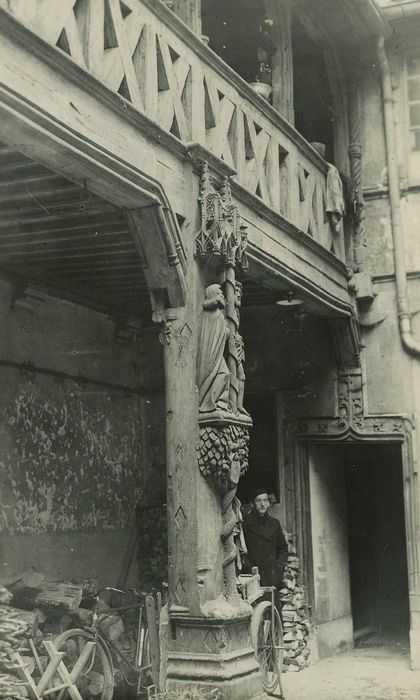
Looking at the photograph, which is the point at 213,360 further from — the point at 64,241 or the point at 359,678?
the point at 359,678

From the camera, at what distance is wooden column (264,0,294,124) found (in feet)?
31.6

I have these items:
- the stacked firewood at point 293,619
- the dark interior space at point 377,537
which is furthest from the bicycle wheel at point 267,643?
the dark interior space at point 377,537

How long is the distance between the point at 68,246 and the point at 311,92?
6.09 meters

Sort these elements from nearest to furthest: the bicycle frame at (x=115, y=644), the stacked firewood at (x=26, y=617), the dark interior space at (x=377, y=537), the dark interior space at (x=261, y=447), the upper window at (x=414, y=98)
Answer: the stacked firewood at (x=26, y=617) → the bicycle frame at (x=115, y=644) → the upper window at (x=414, y=98) → the dark interior space at (x=261, y=447) → the dark interior space at (x=377, y=537)

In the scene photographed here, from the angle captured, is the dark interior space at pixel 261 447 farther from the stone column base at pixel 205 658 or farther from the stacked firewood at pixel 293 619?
the stone column base at pixel 205 658

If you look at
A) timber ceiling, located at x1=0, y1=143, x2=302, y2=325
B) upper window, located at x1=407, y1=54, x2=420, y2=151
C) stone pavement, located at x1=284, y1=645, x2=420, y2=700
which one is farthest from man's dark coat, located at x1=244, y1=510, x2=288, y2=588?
upper window, located at x1=407, y1=54, x2=420, y2=151

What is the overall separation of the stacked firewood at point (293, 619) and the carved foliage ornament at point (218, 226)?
5431 mm

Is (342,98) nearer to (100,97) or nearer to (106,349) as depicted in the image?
(106,349)

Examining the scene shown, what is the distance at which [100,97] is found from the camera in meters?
5.45

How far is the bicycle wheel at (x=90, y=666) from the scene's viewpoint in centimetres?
691

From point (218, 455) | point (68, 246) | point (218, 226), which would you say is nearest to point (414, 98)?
point (68, 246)

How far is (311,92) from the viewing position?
12461 mm

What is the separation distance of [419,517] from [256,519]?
6.35 ft

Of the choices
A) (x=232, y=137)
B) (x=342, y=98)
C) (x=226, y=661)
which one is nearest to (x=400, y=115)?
(x=342, y=98)
